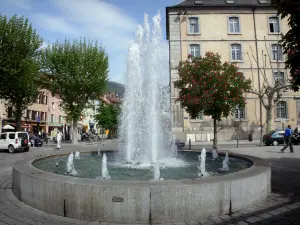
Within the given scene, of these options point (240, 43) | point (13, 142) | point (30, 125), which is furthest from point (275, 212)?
point (30, 125)

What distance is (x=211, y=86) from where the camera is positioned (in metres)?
18.2

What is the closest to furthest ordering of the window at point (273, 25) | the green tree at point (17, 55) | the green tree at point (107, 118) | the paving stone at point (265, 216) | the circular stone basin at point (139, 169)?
the paving stone at point (265, 216) → the circular stone basin at point (139, 169) → the green tree at point (17, 55) → the window at point (273, 25) → the green tree at point (107, 118)

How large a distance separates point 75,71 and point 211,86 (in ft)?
56.4

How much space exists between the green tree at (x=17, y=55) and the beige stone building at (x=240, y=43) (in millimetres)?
15859

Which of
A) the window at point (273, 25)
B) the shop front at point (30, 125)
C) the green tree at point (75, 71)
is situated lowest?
the shop front at point (30, 125)

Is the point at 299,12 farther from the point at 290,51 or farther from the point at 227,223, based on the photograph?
the point at 290,51

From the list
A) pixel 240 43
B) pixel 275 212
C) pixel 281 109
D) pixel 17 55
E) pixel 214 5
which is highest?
pixel 214 5

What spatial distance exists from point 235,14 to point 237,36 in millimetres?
2945

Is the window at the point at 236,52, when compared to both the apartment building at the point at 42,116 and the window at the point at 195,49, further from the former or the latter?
the apartment building at the point at 42,116

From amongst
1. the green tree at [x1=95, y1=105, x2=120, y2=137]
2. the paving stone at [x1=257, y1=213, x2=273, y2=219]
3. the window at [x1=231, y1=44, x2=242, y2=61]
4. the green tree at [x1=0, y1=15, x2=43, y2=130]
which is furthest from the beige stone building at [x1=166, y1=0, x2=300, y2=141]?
the green tree at [x1=95, y1=105, x2=120, y2=137]

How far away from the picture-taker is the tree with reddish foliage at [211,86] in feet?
59.4

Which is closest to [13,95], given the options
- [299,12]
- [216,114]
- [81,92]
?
[81,92]

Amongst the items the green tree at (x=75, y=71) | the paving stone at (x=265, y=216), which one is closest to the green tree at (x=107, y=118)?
the green tree at (x=75, y=71)

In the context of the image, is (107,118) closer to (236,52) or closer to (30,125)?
(30,125)
